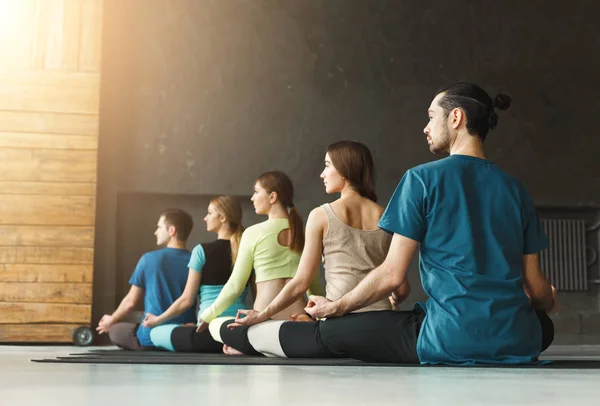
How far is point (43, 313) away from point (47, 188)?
95cm

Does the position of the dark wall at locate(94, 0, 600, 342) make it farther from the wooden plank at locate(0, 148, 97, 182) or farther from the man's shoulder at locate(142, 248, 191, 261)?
the man's shoulder at locate(142, 248, 191, 261)

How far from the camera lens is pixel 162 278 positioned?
183 inches

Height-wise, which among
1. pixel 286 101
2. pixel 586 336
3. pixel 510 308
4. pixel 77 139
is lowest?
pixel 586 336

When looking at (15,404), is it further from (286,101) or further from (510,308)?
(286,101)

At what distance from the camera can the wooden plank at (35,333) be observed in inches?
234

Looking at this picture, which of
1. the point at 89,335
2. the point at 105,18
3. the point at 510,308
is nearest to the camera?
the point at 510,308

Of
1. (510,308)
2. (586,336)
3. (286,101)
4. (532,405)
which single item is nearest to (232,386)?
Answer: (532,405)

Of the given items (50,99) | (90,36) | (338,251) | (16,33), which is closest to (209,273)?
(338,251)

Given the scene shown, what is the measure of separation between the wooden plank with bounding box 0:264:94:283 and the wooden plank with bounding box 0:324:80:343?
0.34m

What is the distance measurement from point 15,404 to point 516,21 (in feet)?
21.5

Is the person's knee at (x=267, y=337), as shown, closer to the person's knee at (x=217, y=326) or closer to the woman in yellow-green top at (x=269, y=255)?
the woman in yellow-green top at (x=269, y=255)

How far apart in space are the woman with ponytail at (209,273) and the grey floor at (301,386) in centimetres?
176

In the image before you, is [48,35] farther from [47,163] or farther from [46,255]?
[46,255]

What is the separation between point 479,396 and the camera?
55.3 inches
